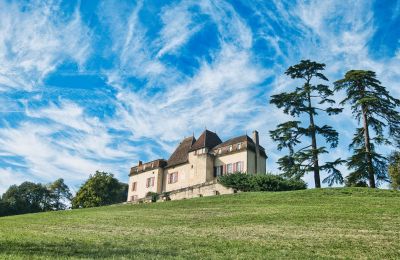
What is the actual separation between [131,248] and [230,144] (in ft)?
103

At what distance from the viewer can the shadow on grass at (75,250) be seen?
8.80 m

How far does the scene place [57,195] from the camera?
72938 millimetres

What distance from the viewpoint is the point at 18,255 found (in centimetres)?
855

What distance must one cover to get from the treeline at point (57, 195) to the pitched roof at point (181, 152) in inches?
547

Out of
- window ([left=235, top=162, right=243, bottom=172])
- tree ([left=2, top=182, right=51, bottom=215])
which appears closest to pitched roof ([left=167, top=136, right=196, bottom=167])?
window ([left=235, top=162, right=243, bottom=172])

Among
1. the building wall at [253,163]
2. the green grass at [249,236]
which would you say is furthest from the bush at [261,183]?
the green grass at [249,236]

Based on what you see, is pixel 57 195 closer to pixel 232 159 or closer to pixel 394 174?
pixel 232 159

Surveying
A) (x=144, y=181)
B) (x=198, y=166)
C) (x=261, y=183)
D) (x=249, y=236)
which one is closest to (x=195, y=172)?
(x=198, y=166)

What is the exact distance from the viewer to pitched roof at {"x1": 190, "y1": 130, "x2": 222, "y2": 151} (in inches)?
1723

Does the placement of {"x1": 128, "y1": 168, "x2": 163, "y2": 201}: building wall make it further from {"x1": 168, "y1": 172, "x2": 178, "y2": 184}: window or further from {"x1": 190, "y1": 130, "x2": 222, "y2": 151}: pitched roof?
{"x1": 190, "y1": 130, "x2": 222, "y2": 151}: pitched roof

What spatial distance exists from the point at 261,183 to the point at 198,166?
490 inches

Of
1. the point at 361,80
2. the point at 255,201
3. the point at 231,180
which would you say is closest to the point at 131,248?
the point at 255,201

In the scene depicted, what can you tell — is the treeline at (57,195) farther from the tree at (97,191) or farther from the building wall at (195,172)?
the building wall at (195,172)

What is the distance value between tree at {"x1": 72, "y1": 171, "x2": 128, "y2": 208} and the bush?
28.2 m
